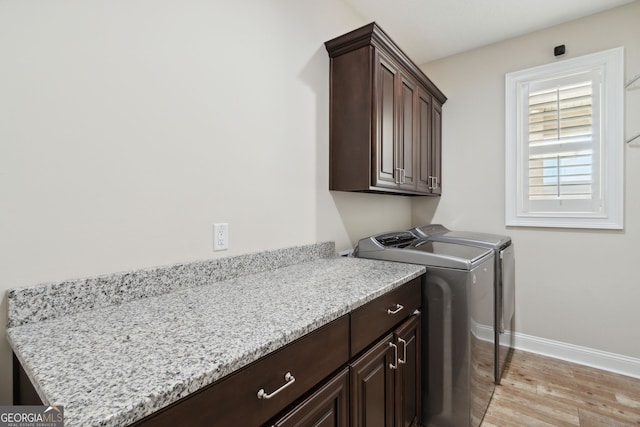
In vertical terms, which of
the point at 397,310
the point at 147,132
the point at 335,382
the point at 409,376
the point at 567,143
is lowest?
the point at 409,376

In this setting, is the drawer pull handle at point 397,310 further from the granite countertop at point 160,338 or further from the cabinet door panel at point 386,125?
the cabinet door panel at point 386,125

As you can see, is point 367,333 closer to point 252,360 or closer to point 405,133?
point 252,360

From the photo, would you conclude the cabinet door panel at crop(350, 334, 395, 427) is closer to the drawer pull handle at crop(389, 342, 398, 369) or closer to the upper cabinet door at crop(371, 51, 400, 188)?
the drawer pull handle at crop(389, 342, 398, 369)

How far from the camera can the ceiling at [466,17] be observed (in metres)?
2.12

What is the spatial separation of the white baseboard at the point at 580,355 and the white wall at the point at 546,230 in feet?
0.11

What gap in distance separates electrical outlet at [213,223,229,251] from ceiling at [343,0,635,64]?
1847mm

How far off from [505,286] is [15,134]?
100 inches

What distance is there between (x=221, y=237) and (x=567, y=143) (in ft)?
8.58

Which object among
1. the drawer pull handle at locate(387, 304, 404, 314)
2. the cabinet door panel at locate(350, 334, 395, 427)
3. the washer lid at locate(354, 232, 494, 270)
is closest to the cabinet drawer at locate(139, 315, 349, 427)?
the cabinet door panel at locate(350, 334, 395, 427)

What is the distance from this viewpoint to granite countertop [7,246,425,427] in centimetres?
53

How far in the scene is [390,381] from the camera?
132cm

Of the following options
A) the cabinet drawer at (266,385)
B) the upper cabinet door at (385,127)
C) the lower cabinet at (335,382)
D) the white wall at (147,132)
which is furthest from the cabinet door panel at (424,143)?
the cabinet drawer at (266,385)

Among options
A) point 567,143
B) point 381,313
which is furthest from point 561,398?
point 567,143

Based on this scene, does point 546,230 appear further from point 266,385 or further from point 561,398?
point 266,385
